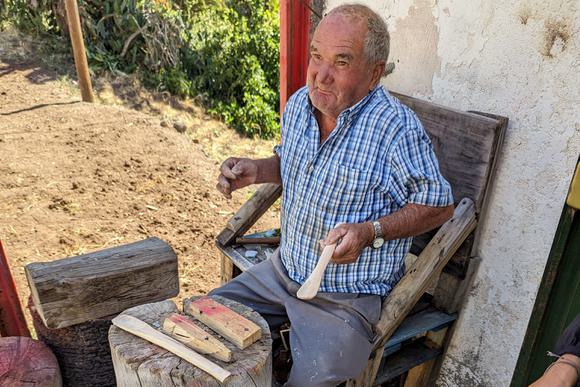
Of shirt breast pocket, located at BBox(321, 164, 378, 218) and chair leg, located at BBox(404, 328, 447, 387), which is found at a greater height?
shirt breast pocket, located at BBox(321, 164, 378, 218)

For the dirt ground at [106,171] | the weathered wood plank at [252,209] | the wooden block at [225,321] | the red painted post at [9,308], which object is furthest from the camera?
the dirt ground at [106,171]

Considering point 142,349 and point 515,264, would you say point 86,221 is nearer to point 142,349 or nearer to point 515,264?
point 142,349

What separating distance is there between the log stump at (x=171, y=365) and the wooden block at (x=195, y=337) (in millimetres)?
24

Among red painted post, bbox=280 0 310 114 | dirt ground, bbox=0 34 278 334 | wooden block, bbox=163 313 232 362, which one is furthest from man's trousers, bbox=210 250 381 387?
dirt ground, bbox=0 34 278 334

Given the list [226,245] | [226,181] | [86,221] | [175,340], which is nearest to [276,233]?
[226,245]

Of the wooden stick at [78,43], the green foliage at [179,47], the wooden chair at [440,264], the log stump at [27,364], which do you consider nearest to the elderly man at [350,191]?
the wooden chair at [440,264]

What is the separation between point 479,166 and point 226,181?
1088mm

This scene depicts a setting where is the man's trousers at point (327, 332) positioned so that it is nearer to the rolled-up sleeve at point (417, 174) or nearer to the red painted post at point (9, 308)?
the rolled-up sleeve at point (417, 174)

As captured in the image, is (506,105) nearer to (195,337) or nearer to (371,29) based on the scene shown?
(371,29)

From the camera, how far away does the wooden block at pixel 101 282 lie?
2041 mm

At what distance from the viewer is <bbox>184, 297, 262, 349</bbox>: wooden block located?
5.47 ft

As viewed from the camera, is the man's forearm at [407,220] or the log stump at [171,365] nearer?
the log stump at [171,365]

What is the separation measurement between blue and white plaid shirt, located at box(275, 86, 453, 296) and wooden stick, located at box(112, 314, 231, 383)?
2.23 feet

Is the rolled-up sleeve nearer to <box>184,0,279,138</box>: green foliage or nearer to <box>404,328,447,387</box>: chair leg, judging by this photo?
<box>404,328,447,387</box>: chair leg
